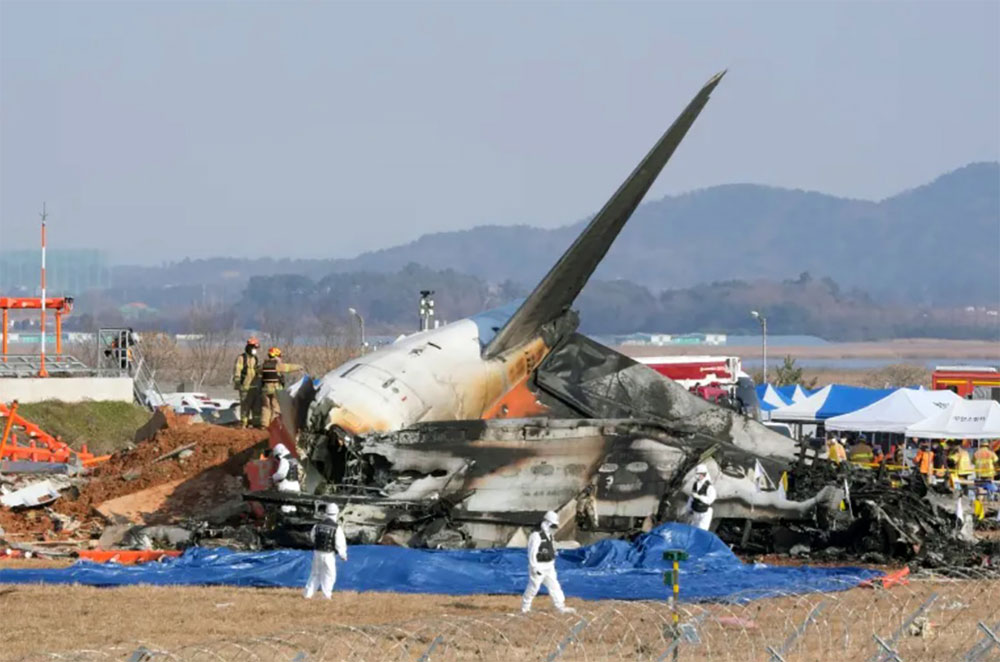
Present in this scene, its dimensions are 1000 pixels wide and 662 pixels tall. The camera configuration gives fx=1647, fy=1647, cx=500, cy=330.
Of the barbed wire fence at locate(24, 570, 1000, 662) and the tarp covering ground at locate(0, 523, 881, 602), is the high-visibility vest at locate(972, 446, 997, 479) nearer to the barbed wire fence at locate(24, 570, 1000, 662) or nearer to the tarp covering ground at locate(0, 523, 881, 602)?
the tarp covering ground at locate(0, 523, 881, 602)

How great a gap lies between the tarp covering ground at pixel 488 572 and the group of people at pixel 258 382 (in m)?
11.9

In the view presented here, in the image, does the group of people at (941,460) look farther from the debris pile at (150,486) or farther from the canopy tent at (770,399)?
the debris pile at (150,486)

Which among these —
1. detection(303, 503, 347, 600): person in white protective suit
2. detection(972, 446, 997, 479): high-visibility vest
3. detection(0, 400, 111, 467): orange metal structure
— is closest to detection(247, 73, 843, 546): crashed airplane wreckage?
detection(303, 503, 347, 600): person in white protective suit

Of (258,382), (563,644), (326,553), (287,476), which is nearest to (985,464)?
(258,382)

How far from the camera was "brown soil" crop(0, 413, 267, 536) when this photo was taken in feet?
111

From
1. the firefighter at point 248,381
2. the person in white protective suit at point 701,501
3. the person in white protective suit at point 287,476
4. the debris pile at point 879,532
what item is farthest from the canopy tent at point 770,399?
the person in white protective suit at point 287,476

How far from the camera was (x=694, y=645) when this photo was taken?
18.4m

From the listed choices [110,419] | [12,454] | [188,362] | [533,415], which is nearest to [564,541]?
[533,415]

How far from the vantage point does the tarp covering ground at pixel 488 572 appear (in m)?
24.8

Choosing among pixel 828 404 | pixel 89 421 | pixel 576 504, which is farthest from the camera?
pixel 89 421

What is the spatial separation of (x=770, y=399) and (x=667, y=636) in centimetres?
3671

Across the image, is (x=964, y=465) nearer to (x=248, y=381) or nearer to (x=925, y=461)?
(x=925, y=461)

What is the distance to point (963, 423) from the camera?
46.0 metres

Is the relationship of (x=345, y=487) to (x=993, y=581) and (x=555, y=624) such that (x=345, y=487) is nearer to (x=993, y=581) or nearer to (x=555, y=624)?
(x=555, y=624)
